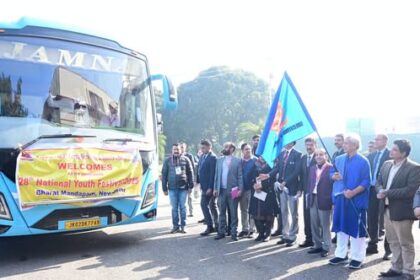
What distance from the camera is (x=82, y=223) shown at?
20.7ft

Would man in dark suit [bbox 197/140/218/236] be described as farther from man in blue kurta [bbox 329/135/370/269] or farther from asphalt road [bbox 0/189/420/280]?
man in blue kurta [bbox 329/135/370/269]

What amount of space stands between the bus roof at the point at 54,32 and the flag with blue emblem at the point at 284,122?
2626 millimetres

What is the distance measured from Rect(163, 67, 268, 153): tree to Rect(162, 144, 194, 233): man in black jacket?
36.8 metres

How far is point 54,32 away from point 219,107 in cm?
3980

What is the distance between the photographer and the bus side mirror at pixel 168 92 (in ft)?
25.3

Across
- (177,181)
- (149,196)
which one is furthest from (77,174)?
(177,181)

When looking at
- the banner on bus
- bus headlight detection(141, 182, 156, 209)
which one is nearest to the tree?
bus headlight detection(141, 182, 156, 209)

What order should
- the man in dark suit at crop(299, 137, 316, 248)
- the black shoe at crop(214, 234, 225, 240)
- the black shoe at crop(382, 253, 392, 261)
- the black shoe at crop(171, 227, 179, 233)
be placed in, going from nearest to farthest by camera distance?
the black shoe at crop(382, 253, 392, 261) → the man in dark suit at crop(299, 137, 316, 248) → the black shoe at crop(214, 234, 225, 240) → the black shoe at crop(171, 227, 179, 233)

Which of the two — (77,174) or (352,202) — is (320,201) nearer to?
(352,202)

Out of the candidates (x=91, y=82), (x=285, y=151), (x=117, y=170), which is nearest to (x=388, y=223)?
(x=285, y=151)

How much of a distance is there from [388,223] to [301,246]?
1.93 m

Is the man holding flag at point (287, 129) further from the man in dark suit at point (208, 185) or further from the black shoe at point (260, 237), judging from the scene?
the man in dark suit at point (208, 185)

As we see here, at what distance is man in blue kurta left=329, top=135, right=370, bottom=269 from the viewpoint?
5.79 m

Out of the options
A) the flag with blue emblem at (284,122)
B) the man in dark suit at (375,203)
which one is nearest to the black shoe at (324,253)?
the man in dark suit at (375,203)
